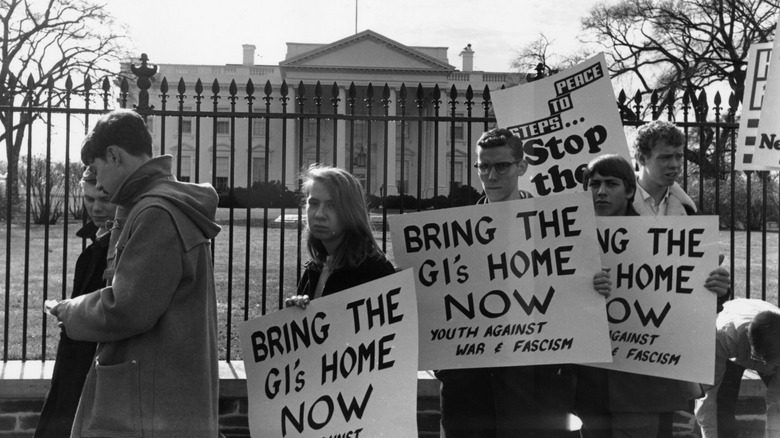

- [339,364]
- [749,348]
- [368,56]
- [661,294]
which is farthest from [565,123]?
[368,56]

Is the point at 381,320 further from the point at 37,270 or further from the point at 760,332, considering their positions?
the point at 37,270

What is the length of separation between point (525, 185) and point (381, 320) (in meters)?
1.65

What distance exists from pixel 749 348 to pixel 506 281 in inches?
57.4

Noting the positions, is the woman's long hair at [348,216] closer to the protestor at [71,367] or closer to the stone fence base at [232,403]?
the protestor at [71,367]

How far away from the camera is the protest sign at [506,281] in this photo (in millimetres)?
3303

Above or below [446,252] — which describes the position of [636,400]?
below

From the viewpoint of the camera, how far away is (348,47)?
148 ft

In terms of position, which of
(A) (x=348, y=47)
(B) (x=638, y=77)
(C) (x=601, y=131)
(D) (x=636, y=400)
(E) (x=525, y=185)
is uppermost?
(A) (x=348, y=47)

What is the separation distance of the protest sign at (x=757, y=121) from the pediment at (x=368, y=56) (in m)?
40.7

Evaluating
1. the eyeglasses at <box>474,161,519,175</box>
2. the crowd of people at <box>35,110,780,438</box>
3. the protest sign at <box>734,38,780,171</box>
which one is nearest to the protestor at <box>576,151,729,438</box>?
the crowd of people at <box>35,110,780,438</box>

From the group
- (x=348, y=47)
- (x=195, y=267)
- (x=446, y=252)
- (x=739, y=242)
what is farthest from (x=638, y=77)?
(x=348, y=47)

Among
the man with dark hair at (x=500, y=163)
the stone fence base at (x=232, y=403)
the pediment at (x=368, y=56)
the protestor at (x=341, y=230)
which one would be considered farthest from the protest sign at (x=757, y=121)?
the pediment at (x=368, y=56)

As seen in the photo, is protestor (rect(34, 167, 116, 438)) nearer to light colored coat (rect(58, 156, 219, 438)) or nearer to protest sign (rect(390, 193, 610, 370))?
light colored coat (rect(58, 156, 219, 438))

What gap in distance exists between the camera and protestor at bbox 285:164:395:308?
310 cm
